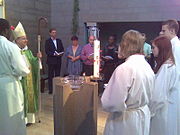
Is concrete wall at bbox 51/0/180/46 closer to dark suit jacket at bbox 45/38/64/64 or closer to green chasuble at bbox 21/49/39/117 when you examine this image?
dark suit jacket at bbox 45/38/64/64

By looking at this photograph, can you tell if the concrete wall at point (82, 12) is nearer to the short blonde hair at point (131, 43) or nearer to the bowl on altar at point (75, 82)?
the bowl on altar at point (75, 82)

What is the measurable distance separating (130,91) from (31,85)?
8.76 ft

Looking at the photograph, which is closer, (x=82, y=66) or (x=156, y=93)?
(x=156, y=93)

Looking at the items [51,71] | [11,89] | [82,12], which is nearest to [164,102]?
[11,89]

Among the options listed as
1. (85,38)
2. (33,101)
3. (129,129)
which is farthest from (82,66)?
(129,129)

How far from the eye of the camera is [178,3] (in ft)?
24.5

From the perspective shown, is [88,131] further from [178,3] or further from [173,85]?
[178,3]

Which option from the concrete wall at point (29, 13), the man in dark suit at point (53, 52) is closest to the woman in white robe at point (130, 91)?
the man in dark suit at point (53, 52)

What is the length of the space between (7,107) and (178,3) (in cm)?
552

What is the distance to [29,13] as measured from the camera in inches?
302

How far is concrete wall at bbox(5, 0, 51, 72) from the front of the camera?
696 centimetres

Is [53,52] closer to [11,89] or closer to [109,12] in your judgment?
[109,12]

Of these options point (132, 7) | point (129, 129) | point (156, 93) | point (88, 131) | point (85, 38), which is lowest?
point (88, 131)

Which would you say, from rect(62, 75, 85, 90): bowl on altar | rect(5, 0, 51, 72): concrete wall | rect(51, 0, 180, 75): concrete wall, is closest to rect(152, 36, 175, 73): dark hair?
rect(62, 75, 85, 90): bowl on altar
